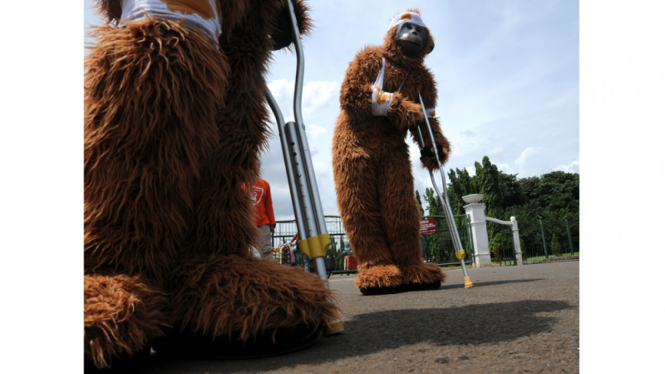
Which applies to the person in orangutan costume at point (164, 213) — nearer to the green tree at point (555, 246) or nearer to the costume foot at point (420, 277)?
the costume foot at point (420, 277)

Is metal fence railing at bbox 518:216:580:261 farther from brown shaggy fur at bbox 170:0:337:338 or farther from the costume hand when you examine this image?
brown shaggy fur at bbox 170:0:337:338

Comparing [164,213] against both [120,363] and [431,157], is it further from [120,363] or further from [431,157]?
[431,157]

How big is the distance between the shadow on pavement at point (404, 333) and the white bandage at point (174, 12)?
42.9 inches

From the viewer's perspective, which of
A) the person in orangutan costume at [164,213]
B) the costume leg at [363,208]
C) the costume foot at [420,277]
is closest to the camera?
the person in orangutan costume at [164,213]

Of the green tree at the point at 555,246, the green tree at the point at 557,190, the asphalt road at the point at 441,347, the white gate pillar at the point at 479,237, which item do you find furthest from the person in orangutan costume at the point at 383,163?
the green tree at the point at 557,190

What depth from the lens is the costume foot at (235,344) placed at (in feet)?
4.04

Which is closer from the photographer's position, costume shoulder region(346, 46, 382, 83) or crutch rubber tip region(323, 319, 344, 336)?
crutch rubber tip region(323, 319, 344, 336)

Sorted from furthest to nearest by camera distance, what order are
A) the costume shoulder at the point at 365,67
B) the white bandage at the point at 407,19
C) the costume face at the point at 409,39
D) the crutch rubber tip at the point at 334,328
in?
1. the white bandage at the point at 407,19
2. the costume face at the point at 409,39
3. the costume shoulder at the point at 365,67
4. the crutch rubber tip at the point at 334,328

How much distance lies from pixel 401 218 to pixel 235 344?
98.2 inches

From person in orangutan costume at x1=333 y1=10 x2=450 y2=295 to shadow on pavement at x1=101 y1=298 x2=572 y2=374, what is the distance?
153cm

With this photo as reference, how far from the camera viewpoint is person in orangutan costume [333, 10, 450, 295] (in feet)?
11.4

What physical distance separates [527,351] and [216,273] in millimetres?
978

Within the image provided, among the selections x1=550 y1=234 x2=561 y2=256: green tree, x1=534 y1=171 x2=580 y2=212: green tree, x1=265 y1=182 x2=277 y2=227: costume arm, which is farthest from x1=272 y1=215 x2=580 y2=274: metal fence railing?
x1=534 y1=171 x2=580 y2=212: green tree

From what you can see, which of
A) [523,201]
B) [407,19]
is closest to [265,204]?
[407,19]
